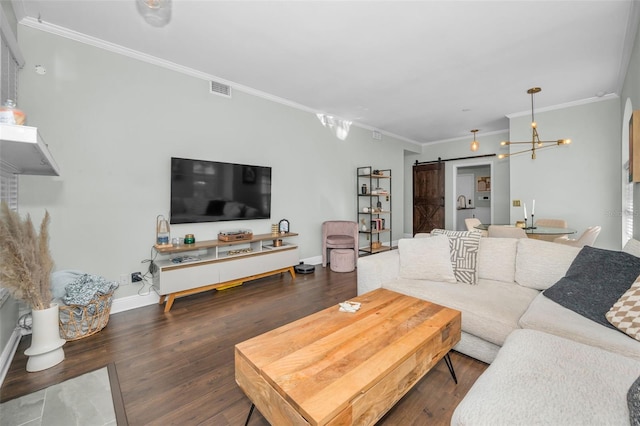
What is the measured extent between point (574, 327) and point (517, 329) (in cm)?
28

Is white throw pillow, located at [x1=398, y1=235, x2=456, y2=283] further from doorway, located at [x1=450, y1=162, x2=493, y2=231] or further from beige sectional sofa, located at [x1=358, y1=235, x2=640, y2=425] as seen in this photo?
doorway, located at [x1=450, y1=162, x2=493, y2=231]

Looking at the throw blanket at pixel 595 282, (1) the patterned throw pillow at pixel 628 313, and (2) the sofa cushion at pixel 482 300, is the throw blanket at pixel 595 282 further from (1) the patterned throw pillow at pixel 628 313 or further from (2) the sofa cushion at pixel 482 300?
(2) the sofa cushion at pixel 482 300

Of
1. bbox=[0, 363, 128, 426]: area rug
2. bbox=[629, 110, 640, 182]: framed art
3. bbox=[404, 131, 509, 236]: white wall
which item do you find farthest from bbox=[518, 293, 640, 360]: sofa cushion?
bbox=[404, 131, 509, 236]: white wall

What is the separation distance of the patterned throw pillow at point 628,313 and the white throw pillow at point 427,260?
3.16 feet

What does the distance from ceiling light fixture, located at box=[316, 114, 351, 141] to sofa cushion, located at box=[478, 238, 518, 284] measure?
339 centimetres

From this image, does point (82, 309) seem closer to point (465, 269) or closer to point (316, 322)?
point (316, 322)

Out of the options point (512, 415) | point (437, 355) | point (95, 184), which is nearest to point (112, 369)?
point (95, 184)

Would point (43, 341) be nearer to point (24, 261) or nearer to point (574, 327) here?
point (24, 261)

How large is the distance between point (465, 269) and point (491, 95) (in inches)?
124

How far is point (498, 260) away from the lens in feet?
7.69

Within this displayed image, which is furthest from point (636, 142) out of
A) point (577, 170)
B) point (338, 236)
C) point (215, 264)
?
point (215, 264)

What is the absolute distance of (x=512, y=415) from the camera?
877 mm

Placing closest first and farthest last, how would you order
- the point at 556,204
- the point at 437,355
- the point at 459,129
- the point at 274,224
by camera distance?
1. the point at 437,355
2. the point at 274,224
3. the point at 556,204
4. the point at 459,129

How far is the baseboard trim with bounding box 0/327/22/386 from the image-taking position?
1.74m
